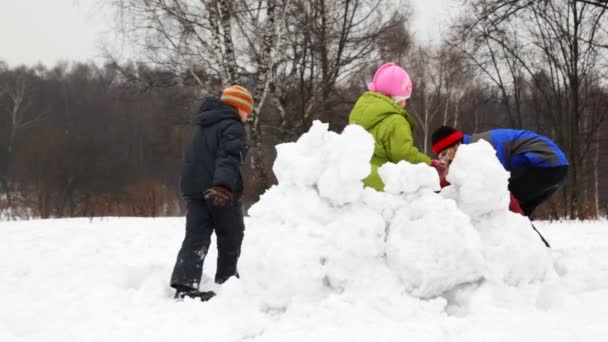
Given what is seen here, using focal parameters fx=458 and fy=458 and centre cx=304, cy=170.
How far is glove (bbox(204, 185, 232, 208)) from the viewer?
3047 mm

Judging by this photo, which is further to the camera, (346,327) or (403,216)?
(403,216)

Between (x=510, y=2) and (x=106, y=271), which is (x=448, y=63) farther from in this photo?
(x=106, y=271)

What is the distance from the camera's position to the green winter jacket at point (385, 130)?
9.88 feet

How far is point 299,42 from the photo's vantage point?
9812 millimetres

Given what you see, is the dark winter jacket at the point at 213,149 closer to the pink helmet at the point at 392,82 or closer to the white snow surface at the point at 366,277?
the white snow surface at the point at 366,277

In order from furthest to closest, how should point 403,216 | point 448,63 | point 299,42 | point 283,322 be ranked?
point 448,63 < point 299,42 < point 403,216 < point 283,322

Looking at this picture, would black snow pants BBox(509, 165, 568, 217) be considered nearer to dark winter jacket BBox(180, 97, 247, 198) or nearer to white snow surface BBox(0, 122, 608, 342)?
white snow surface BBox(0, 122, 608, 342)

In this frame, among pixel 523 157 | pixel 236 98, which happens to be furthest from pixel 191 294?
pixel 523 157

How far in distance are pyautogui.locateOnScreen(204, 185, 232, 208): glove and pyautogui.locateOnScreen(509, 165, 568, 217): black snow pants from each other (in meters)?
2.22

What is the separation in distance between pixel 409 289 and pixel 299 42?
323 inches

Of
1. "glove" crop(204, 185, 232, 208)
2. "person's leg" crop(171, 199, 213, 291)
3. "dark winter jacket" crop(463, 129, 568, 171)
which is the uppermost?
"dark winter jacket" crop(463, 129, 568, 171)

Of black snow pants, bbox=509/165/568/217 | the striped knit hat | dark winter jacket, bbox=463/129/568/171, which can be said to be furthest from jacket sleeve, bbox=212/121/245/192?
black snow pants, bbox=509/165/568/217

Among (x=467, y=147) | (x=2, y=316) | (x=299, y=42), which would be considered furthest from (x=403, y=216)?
(x=299, y=42)

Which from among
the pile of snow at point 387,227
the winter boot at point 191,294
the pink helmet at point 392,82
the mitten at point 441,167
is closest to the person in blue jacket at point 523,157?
the mitten at point 441,167
